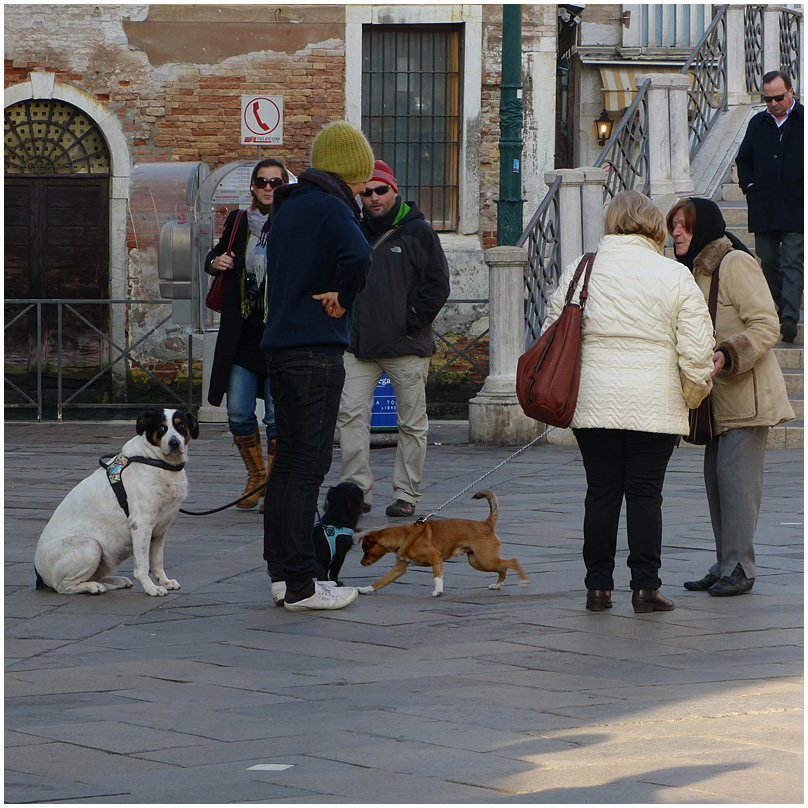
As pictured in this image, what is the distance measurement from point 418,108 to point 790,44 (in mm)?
5075

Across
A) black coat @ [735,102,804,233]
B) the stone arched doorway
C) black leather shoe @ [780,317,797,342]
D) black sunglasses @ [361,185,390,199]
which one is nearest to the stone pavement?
black sunglasses @ [361,185,390,199]

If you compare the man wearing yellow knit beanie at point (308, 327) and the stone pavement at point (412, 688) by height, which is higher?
the man wearing yellow knit beanie at point (308, 327)

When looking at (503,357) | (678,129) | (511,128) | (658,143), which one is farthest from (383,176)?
(678,129)

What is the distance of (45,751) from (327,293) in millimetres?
2360

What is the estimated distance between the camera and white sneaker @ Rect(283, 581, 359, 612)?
19.3 ft

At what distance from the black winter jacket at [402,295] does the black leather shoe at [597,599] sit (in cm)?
274

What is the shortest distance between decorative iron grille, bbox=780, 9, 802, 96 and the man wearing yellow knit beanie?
11308 millimetres

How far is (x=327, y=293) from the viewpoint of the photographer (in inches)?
223

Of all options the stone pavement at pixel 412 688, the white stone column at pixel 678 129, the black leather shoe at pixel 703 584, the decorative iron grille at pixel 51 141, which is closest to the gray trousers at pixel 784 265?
the white stone column at pixel 678 129

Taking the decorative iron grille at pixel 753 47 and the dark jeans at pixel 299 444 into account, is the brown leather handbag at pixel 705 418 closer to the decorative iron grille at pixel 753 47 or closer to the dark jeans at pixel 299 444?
the dark jeans at pixel 299 444

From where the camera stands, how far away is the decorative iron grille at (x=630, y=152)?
43.7 feet

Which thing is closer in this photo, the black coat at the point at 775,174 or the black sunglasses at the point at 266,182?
the black sunglasses at the point at 266,182

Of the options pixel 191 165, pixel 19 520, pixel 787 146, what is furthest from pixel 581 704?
pixel 191 165

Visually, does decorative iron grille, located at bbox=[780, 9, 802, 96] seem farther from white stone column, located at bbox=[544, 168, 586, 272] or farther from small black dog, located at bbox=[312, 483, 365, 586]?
small black dog, located at bbox=[312, 483, 365, 586]
